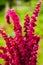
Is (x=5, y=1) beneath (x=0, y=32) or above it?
above

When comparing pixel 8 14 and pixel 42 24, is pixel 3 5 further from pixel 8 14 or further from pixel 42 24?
pixel 8 14

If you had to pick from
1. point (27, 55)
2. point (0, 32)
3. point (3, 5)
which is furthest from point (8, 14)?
point (3, 5)

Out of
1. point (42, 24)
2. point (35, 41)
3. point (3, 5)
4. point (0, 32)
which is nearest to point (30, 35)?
point (35, 41)

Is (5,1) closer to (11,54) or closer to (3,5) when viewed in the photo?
(3,5)

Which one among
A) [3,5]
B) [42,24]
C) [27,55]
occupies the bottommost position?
[27,55]

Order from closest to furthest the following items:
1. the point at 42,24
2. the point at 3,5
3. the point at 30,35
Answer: the point at 30,35
the point at 42,24
the point at 3,5

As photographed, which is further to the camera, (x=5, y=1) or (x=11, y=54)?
Answer: (x=5, y=1)

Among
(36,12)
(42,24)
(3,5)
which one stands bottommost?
(36,12)

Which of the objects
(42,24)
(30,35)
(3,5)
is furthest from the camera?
(3,5)

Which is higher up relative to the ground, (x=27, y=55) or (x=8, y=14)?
(x=8, y=14)
